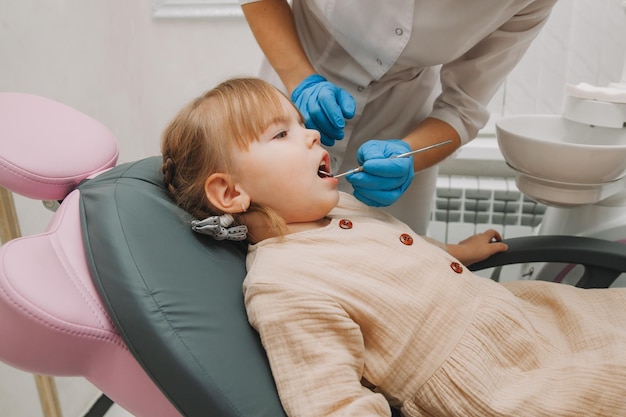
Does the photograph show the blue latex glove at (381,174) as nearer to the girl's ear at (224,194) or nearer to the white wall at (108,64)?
the girl's ear at (224,194)

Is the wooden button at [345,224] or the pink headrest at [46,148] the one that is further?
the wooden button at [345,224]

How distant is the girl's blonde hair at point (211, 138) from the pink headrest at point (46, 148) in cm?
14

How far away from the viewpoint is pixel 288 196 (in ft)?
3.33

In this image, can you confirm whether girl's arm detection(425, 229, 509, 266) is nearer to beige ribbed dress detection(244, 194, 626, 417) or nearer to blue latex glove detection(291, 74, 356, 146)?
beige ribbed dress detection(244, 194, 626, 417)

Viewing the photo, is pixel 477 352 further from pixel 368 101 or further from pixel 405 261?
pixel 368 101

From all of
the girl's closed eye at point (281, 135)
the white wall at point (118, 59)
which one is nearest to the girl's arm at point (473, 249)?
the girl's closed eye at point (281, 135)

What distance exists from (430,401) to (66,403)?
1.32 m

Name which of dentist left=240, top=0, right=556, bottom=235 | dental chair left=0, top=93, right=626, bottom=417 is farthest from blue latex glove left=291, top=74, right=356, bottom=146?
dental chair left=0, top=93, right=626, bottom=417

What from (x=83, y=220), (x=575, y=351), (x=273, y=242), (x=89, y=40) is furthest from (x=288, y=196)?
(x=89, y=40)

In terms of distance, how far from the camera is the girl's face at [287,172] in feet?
3.28

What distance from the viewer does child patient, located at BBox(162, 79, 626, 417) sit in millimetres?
850

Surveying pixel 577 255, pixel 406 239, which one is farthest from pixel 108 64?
pixel 577 255

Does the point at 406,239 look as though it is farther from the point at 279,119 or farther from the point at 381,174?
the point at 279,119

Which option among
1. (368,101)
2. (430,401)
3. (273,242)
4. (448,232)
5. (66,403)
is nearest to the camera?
(430,401)
